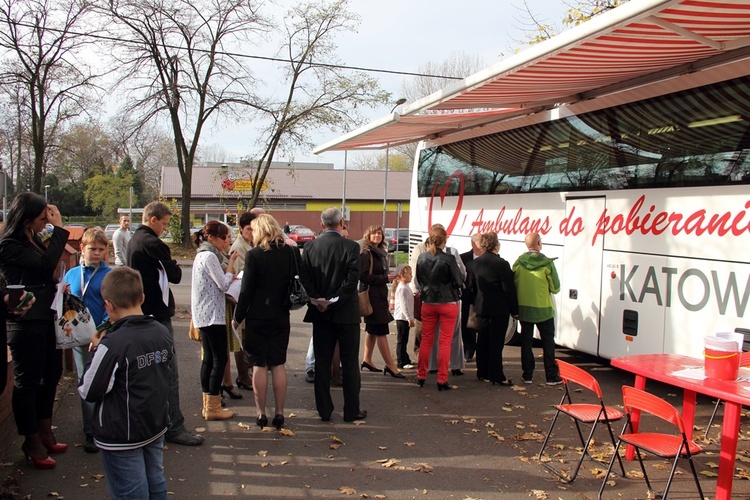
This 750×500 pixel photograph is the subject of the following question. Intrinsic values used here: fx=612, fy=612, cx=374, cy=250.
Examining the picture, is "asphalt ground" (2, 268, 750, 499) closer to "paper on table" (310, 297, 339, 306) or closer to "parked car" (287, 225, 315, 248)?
"paper on table" (310, 297, 339, 306)

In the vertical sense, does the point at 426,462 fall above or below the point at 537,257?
below

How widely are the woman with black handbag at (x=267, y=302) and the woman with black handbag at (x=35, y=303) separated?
1518 mm

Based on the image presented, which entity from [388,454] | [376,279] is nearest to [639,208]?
[376,279]

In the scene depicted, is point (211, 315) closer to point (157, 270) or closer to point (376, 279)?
point (157, 270)

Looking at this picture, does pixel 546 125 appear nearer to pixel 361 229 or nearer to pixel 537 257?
pixel 537 257

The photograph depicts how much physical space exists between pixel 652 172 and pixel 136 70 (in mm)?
22195

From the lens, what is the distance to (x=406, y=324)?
778cm

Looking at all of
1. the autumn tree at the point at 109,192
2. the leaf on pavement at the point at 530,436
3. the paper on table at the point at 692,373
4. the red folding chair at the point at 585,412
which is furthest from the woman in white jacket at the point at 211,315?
the autumn tree at the point at 109,192

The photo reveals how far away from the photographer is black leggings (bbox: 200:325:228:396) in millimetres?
5656

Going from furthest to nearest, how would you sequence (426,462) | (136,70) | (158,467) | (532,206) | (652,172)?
(136,70) → (532,206) → (652,172) → (426,462) → (158,467)

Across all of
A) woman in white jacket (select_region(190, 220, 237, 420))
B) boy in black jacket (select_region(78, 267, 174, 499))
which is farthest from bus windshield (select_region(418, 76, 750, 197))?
boy in black jacket (select_region(78, 267, 174, 499))

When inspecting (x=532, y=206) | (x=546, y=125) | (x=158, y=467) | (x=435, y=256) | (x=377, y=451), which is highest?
(x=546, y=125)

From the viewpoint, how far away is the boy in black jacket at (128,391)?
3062 mm

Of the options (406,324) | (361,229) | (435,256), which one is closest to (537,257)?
(435,256)
